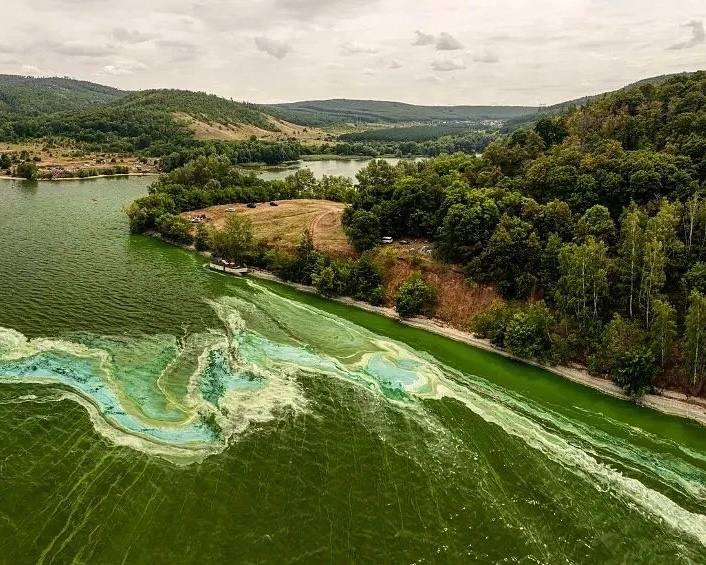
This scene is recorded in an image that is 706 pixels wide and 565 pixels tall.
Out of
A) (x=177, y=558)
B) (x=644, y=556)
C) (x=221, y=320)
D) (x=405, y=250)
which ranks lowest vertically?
(x=644, y=556)

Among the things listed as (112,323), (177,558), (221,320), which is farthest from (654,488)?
(112,323)

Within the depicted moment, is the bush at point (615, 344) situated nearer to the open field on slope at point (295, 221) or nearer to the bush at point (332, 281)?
the bush at point (332, 281)

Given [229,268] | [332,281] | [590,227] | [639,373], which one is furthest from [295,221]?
[639,373]

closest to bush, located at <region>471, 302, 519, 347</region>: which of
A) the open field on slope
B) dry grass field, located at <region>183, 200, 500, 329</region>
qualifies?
dry grass field, located at <region>183, 200, 500, 329</region>

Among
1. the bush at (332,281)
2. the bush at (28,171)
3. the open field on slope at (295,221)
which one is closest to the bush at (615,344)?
the bush at (332,281)

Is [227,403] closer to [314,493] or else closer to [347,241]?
[314,493]

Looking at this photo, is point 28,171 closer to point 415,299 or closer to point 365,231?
point 365,231
